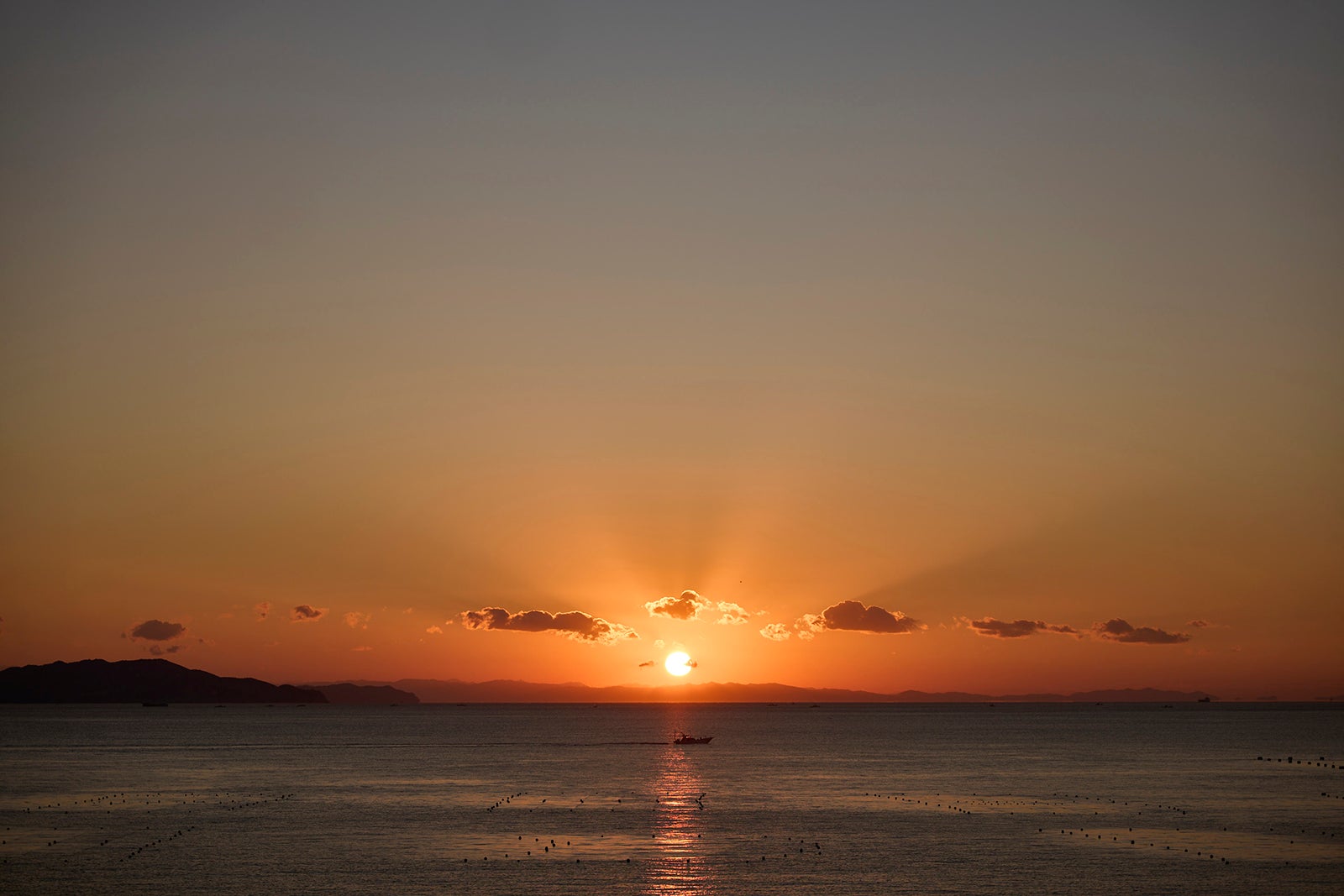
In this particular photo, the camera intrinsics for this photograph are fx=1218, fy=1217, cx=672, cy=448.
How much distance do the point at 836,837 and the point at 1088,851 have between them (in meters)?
16.2

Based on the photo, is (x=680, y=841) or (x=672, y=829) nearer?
(x=680, y=841)

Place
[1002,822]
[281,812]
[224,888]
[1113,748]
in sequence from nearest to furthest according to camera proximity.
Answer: [224,888]
[1002,822]
[281,812]
[1113,748]

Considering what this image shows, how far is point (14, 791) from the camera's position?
110m

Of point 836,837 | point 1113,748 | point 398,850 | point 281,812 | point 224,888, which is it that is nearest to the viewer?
point 224,888

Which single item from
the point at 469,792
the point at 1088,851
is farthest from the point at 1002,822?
the point at 469,792

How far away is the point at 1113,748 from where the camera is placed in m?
196

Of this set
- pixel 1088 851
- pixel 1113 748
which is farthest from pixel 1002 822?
pixel 1113 748

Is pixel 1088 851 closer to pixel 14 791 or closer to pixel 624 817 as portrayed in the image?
pixel 624 817

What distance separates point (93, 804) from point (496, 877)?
51787 mm

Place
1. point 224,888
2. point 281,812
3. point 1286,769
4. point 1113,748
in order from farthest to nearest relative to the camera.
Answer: point 1113,748 → point 1286,769 → point 281,812 → point 224,888

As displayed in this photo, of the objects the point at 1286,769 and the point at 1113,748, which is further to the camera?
the point at 1113,748

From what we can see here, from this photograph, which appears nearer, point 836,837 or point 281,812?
point 836,837

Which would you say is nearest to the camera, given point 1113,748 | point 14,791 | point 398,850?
point 398,850

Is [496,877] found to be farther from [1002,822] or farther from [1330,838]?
[1330,838]
